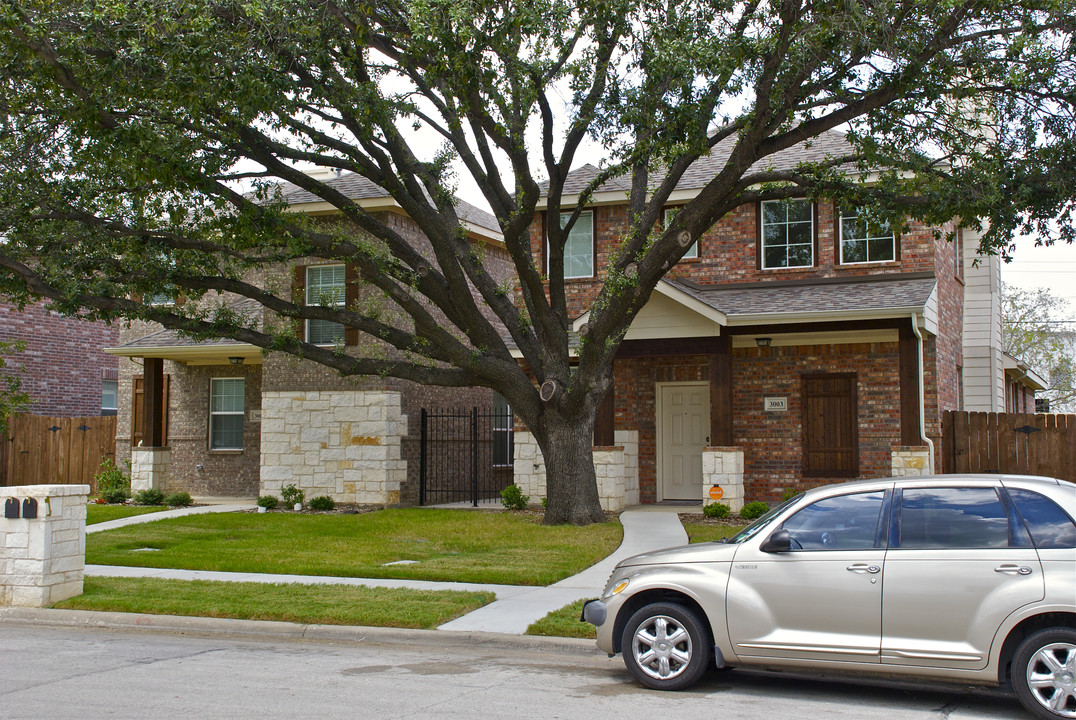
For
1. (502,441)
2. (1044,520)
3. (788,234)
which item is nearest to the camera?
(1044,520)

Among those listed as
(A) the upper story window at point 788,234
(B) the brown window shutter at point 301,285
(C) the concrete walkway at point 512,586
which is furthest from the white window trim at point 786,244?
(B) the brown window shutter at point 301,285

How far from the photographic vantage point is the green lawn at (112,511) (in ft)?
60.2

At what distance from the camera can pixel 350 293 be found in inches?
798

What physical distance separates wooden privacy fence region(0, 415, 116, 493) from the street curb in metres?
15.2

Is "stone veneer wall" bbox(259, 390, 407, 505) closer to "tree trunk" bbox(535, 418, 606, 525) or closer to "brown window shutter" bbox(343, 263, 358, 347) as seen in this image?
"brown window shutter" bbox(343, 263, 358, 347)

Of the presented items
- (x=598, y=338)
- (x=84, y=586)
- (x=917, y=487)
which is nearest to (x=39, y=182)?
(x=84, y=586)

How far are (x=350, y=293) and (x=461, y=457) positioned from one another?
445 cm

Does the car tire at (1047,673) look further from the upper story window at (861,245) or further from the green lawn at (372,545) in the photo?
the upper story window at (861,245)

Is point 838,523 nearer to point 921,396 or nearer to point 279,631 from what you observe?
point 279,631

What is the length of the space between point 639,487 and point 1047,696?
13885 mm

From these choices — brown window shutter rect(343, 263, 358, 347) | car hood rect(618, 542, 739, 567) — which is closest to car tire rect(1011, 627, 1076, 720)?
car hood rect(618, 542, 739, 567)

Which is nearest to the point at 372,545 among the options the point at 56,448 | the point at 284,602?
the point at 284,602

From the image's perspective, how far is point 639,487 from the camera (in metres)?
19.7

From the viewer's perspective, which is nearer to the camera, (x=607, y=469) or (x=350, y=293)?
(x=607, y=469)
